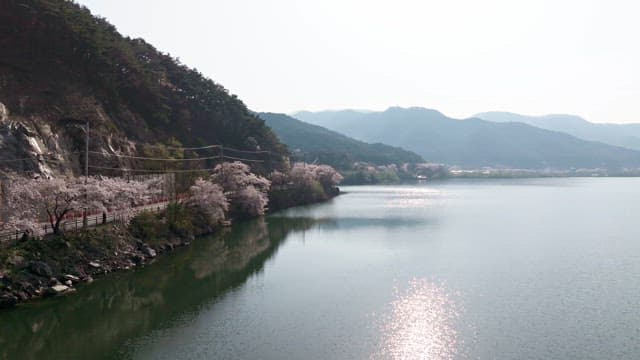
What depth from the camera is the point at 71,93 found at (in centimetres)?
5300

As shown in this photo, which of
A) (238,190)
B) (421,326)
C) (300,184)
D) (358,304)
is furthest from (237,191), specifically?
(421,326)

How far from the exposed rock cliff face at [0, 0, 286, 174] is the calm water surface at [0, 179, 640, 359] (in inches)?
564

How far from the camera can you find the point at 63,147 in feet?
144

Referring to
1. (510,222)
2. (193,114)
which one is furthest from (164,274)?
(193,114)

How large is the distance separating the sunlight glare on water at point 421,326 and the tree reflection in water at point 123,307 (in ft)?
36.1

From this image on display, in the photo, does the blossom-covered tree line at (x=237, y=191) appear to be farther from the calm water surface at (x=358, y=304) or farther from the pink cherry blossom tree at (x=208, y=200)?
the calm water surface at (x=358, y=304)

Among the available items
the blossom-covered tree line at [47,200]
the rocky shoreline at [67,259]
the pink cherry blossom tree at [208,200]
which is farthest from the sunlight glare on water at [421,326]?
the pink cherry blossom tree at [208,200]

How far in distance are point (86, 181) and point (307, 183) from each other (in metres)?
54.0

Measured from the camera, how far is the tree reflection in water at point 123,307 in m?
22.5

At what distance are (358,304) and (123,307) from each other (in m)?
13.6

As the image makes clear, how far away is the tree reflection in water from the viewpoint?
2249cm

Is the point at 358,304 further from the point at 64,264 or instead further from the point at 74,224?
the point at 74,224

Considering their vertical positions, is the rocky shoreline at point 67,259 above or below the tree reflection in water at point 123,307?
above

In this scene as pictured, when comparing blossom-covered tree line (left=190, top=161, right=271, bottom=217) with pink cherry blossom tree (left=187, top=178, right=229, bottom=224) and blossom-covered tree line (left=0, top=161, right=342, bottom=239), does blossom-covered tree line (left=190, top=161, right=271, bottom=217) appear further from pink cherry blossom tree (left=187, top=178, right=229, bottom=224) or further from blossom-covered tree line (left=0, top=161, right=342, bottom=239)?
pink cherry blossom tree (left=187, top=178, right=229, bottom=224)
